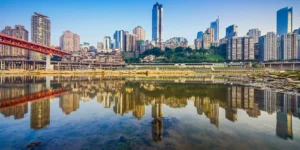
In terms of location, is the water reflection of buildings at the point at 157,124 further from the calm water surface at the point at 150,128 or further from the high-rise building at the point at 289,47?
the high-rise building at the point at 289,47

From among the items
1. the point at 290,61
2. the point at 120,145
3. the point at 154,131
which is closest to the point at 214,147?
the point at 154,131

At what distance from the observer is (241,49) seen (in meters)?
145

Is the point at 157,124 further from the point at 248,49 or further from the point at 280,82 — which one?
the point at 248,49

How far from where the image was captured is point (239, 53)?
145m

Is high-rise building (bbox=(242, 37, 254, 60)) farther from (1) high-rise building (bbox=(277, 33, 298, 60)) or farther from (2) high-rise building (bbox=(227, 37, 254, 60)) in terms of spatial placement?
(1) high-rise building (bbox=(277, 33, 298, 60))

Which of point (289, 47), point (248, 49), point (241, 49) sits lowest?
point (248, 49)

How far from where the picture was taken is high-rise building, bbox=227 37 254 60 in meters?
142

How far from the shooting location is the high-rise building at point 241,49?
142 m

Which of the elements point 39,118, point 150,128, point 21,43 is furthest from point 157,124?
point 21,43

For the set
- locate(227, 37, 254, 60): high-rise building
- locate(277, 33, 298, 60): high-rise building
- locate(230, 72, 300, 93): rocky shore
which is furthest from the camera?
locate(277, 33, 298, 60): high-rise building

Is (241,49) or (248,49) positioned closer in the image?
(248,49)

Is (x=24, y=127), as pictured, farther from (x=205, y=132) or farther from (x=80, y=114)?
(x=205, y=132)

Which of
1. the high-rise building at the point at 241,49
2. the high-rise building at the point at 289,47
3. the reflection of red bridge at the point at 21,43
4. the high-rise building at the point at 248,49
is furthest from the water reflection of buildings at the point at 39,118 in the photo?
the high-rise building at the point at 289,47

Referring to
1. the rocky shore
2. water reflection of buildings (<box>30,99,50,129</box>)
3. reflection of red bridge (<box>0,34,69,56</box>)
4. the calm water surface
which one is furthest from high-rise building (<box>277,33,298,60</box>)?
water reflection of buildings (<box>30,99,50,129</box>)
